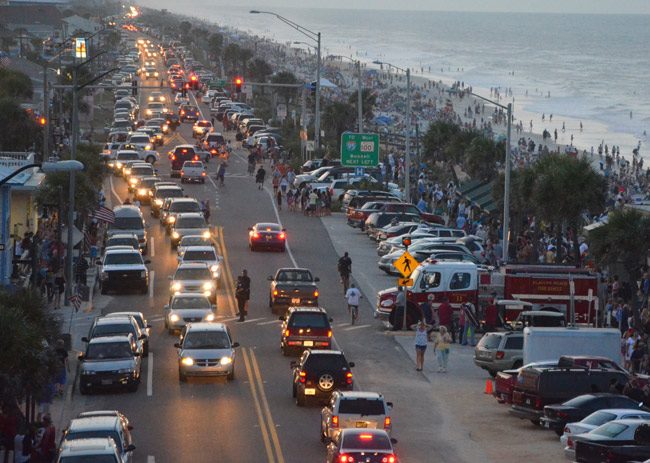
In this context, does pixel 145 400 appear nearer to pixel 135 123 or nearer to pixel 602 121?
pixel 135 123

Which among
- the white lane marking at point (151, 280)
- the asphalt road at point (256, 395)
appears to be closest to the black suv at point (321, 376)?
the asphalt road at point (256, 395)

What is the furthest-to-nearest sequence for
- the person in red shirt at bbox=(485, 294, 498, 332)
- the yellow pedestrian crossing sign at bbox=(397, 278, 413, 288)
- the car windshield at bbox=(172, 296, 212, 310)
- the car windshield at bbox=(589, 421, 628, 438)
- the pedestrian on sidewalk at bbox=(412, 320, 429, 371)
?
the yellow pedestrian crossing sign at bbox=(397, 278, 413, 288) < the person in red shirt at bbox=(485, 294, 498, 332) < the car windshield at bbox=(172, 296, 212, 310) < the pedestrian on sidewalk at bbox=(412, 320, 429, 371) < the car windshield at bbox=(589, 421, 628, 438)

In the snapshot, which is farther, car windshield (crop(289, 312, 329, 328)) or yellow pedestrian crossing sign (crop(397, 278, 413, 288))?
yellow pedestrian crossing sign (crop(397, 278, 413, 288))

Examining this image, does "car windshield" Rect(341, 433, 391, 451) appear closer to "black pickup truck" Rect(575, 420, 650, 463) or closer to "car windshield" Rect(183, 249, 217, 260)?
"black pickup truck" Rect(575, 420, 650, 463)

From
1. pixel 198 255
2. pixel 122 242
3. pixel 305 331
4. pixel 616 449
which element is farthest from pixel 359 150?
pixel 616 449

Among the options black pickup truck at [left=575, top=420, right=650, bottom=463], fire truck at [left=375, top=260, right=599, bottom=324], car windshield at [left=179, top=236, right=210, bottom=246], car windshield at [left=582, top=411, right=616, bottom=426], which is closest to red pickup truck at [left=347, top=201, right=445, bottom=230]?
car windshield at [left=179, top=236, right=210, bottom=246]

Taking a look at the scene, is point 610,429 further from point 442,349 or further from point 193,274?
point 193,274

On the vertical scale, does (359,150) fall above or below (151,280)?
above
